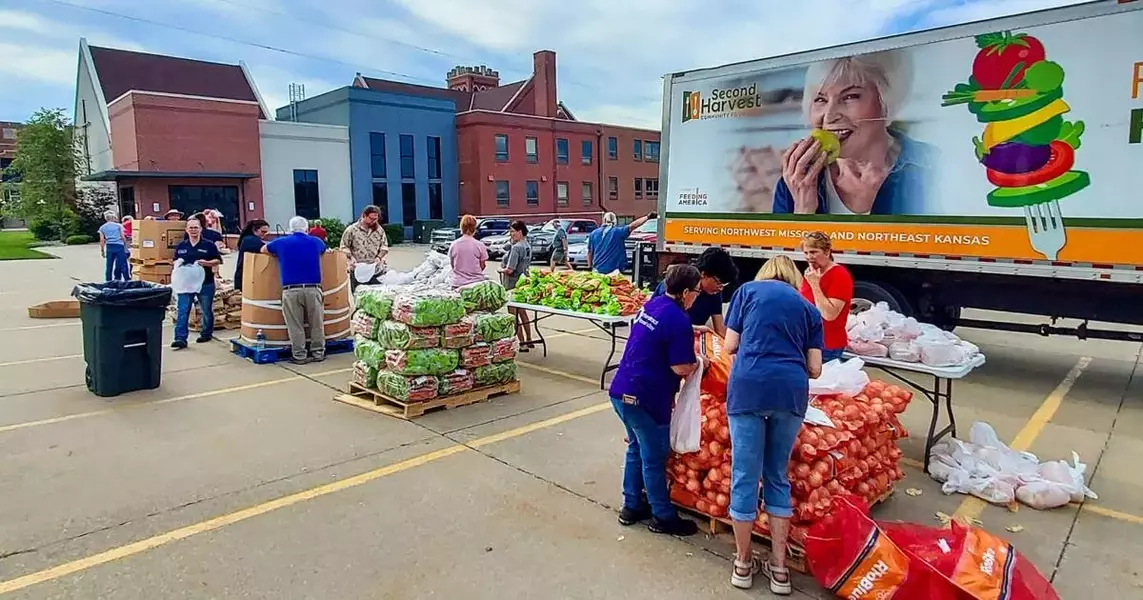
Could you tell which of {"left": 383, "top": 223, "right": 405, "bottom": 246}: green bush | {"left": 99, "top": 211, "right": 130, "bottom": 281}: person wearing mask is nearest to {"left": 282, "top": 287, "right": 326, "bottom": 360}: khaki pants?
{"left": 99, "top": 211, "right": 130, "bottom": 281}: person wearing mask

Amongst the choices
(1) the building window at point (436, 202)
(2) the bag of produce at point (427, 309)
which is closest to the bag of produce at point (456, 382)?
(2) the bag of produce at point (427, 309)

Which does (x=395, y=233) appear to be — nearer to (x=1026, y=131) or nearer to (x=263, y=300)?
(x=263, y=300)

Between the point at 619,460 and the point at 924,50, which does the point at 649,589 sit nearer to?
the point at 619,460

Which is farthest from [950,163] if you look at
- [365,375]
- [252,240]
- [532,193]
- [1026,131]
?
[532,193]

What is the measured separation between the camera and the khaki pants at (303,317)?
8.72 meters

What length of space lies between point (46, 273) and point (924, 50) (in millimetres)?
23462

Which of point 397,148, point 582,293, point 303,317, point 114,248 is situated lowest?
point 303,317

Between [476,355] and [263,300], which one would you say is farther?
[263,300]

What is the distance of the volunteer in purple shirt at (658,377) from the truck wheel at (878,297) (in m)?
5.38

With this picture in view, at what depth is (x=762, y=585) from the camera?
3.70 metres

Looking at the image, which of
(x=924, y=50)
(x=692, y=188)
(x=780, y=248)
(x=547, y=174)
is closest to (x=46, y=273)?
(x=692, y=188)

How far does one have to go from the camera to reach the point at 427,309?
6551 millimetres

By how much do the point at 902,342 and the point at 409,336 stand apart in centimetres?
417

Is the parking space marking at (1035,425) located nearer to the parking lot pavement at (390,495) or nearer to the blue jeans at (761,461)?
the parking lot pavement at (390,495)
